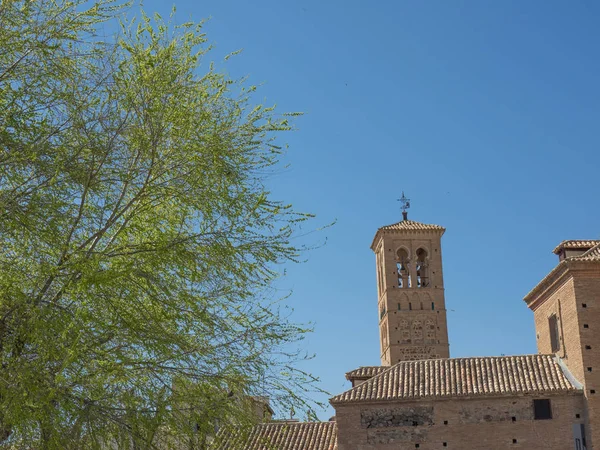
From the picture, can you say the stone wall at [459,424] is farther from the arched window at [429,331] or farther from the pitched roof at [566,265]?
the arched window at [429,331]

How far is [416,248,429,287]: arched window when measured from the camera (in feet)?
147

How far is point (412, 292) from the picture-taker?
146 ft

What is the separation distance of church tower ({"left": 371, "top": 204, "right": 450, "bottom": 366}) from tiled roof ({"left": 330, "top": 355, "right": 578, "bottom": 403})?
54.3 feet

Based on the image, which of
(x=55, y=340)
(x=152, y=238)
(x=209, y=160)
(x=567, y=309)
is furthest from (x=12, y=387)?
(x=567, y=309)

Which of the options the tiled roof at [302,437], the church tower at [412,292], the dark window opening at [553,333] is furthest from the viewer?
the church tower at [412,292]

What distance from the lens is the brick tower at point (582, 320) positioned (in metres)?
23.3

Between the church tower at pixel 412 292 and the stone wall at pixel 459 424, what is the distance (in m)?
18.1

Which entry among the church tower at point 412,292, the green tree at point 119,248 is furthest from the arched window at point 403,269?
the green tree at point 119,248

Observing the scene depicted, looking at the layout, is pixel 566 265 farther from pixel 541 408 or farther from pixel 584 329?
pixel 541 408

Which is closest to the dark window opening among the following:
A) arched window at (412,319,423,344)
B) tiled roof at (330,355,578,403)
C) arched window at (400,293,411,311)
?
tiled roof at (330,355,578,403)

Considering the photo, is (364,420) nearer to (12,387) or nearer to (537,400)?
(537,400)

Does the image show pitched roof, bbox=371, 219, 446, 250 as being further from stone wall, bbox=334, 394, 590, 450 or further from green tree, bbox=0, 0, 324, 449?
green tree, bbox=0, 0, 324, 449

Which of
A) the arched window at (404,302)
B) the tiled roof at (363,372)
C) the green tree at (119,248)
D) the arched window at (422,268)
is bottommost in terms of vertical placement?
the green tree at (119,248)

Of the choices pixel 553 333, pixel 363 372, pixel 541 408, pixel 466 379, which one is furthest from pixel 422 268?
pixel 541 408
